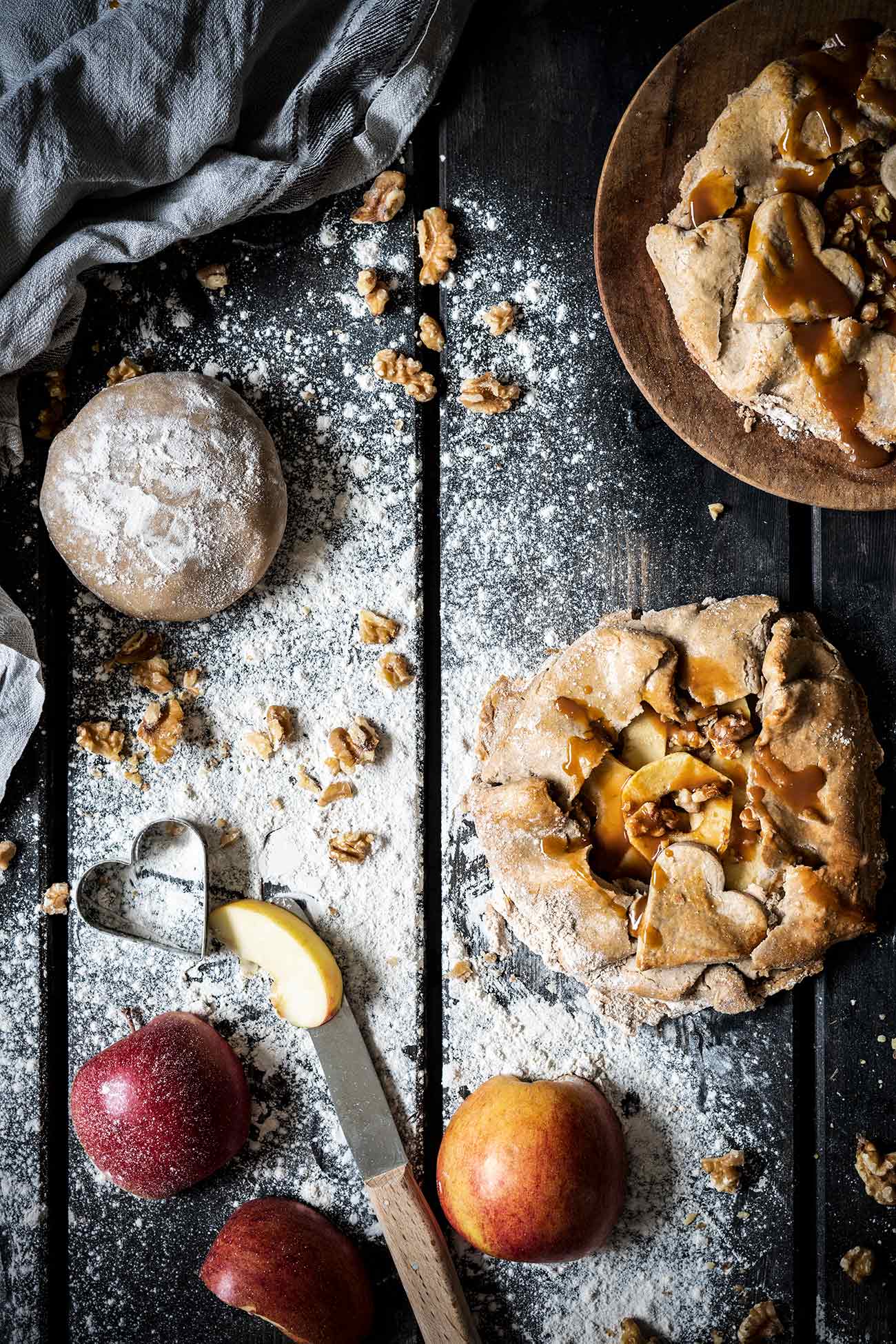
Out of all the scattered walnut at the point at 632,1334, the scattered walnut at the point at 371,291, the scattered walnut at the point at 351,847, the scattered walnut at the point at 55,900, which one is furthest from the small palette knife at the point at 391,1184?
the scattered walnut at the point at 371,291

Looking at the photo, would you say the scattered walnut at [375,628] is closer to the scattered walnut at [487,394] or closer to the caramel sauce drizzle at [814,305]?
the scattered walnut at [487,394]

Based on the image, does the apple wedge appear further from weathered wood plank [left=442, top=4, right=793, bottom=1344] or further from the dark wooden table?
weathered wood plank [left=442, top=4, right=793, bottom=1344]

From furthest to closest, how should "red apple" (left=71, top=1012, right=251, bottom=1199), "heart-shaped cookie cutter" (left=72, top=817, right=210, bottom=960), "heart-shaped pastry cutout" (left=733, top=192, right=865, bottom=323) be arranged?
1. "heart-shaped cookie cutter" (left=72, top=817, right=210, bottom=960)
2. "red apple" (left=71, top=1012, right=251, bottom=1199)
3. "heart-shaped pastry cutout" (left=733, top=192, right=865, bottom=323)

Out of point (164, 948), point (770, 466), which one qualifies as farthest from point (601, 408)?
point (164, 948)

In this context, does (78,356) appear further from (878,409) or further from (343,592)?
(878,409)

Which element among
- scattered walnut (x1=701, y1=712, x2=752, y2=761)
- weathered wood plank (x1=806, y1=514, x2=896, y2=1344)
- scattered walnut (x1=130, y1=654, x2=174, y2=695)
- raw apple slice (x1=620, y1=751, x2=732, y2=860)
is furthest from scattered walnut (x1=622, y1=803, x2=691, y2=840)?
scattered walnut (x1=130, y1=654, x2=174, y2=695)

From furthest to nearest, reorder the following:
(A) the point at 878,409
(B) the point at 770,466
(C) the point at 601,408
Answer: (C) the point at 601,408 → (B) the point at 770,466 → (A) the point at 878,409
